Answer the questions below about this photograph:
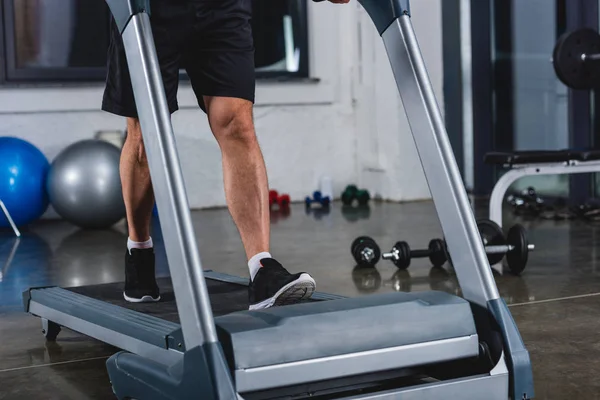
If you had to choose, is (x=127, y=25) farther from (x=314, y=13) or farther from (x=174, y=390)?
(x=314, y=13)

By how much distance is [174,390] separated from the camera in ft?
4.57

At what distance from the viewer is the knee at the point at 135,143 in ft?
6.76

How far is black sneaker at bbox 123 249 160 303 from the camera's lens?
215 cm

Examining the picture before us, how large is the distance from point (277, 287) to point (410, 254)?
4.23 ft

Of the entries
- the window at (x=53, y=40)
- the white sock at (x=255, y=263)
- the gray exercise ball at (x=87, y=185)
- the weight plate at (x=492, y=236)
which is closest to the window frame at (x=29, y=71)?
the window at (x=53, y=40)

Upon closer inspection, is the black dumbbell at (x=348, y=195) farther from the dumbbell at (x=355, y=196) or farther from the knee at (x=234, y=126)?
the knee at (x=234, y=126)

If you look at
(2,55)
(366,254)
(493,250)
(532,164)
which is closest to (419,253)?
(366,254)

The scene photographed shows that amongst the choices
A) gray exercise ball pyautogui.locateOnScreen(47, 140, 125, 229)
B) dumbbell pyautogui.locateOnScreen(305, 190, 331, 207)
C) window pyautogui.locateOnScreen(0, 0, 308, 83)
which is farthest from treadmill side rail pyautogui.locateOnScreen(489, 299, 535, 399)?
window pyautogui.locateOnScreen(0, 0, 308, 83)

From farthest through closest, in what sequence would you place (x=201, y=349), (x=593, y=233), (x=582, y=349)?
(x=593, y=233), (x=582, y=349), (x=201, y=349)

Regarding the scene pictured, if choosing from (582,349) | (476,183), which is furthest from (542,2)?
(582,349)

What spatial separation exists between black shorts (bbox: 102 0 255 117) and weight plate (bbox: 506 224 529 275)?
122 cm

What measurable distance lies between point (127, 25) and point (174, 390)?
1.88ft

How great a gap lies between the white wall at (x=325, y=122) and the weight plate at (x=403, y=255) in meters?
2.67

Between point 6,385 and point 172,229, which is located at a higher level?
point 172,229
